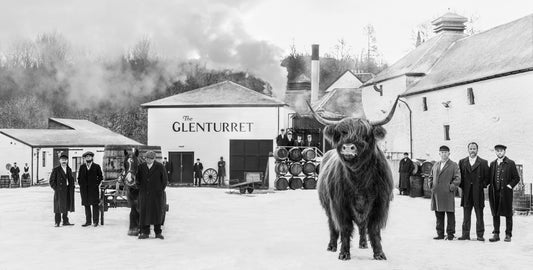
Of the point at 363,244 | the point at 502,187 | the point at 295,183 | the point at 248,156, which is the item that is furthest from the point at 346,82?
the point at 363,244

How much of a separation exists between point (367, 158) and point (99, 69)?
2658 inches

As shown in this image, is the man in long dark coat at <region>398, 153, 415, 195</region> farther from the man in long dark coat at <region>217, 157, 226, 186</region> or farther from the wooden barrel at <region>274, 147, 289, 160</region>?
the man in long dark coat at <region>217, 157, 226, 186</region>

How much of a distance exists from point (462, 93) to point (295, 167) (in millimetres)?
11112

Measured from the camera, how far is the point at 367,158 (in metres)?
9.76

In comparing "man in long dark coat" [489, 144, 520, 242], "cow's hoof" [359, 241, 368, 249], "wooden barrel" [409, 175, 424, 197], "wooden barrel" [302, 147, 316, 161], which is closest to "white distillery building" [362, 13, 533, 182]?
"wooden barrel" [409, 175, 424, 197]

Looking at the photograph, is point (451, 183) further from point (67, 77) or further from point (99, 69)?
point (67, 77)

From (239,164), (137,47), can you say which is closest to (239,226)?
(239,164)

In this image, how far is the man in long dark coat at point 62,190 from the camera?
15383 millimetres

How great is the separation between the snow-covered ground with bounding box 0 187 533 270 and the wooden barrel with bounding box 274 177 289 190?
12.8m

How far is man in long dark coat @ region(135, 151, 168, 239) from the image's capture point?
1278 cm

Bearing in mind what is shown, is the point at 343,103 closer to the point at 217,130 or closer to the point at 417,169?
the point at 217,130

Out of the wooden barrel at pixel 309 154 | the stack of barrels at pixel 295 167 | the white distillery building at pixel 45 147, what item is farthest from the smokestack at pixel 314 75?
the wooden barrel at pixel 309 154

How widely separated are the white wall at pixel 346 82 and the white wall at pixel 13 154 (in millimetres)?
33987

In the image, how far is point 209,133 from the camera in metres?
42.1
